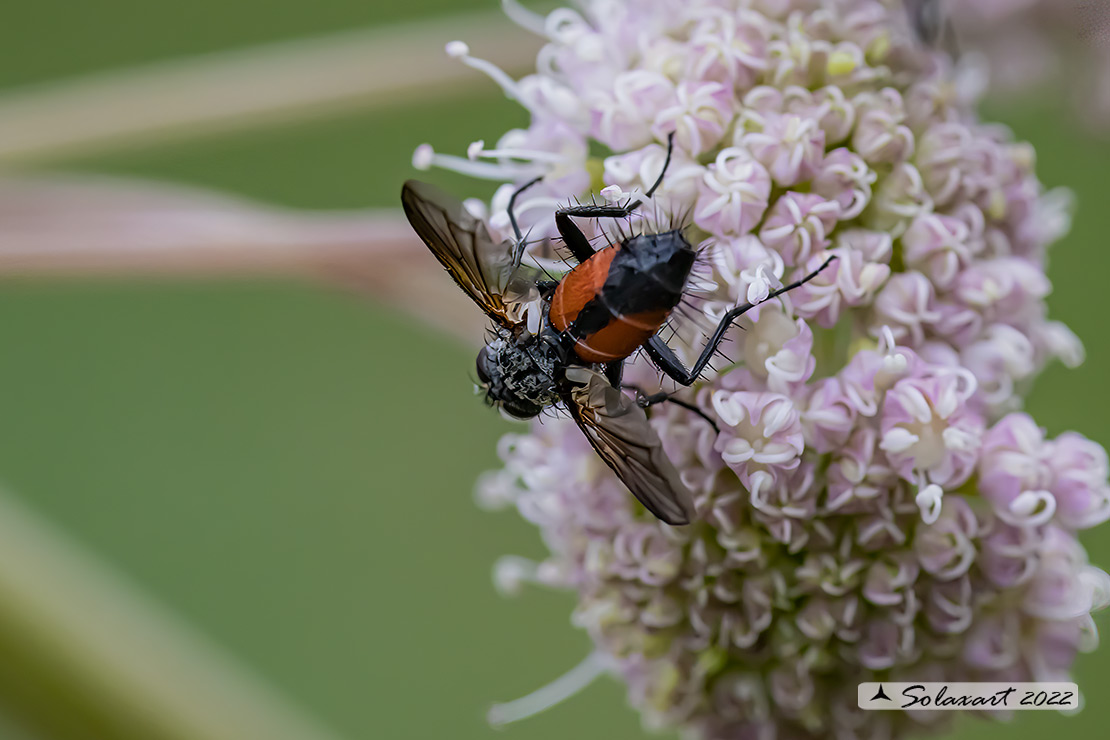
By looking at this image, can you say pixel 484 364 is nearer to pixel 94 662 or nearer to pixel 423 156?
pixel 423 156

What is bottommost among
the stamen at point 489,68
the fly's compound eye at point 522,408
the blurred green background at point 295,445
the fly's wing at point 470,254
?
the fly's compound eye at point 522,408

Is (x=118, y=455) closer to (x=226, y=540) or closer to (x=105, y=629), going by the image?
(x=226, y=540)

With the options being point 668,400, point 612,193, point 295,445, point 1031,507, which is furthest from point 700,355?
point 295,445

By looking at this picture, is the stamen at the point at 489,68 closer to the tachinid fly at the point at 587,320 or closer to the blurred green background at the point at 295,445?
the tachinid fly at the point at 587,320

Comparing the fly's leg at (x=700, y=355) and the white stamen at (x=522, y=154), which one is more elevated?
the white stamen at (x=522, y=154)

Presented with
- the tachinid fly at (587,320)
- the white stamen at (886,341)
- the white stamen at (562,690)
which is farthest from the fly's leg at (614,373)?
the white stamen at (562,690)

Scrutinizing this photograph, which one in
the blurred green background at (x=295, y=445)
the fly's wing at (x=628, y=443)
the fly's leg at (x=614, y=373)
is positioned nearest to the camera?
the fly's wing at (x=628, y=443)
